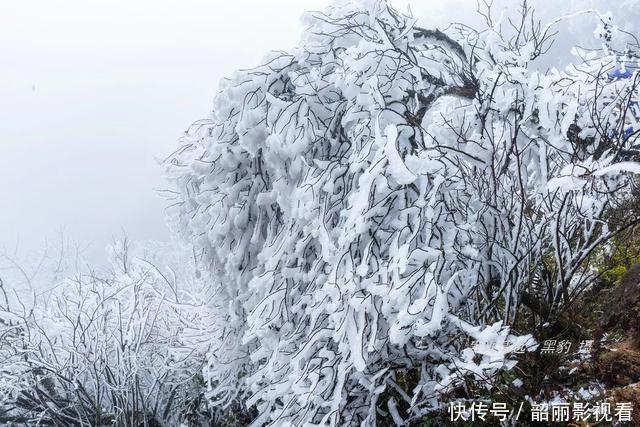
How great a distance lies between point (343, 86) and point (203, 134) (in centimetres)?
193

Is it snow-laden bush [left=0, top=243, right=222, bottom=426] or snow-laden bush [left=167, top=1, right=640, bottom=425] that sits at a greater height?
snow-laden bush [left=167, top=1, right=640, bottom=425]

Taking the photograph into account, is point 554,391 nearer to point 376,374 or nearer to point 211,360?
point 376,374

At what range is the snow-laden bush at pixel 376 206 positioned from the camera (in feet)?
11.6

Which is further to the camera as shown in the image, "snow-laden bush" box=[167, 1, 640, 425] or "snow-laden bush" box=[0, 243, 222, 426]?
"snow-laden bush" box=[0, 243, 222, 426]

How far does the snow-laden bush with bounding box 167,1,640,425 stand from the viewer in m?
3.52

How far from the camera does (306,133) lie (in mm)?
4043

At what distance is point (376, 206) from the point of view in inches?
141

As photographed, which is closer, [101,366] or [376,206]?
[376,206]

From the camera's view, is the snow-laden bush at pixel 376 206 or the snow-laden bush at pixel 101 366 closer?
the snow-laden bush at pixel 376 206

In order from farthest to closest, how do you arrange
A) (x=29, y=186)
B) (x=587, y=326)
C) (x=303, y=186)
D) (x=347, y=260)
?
(x=29, y=186) < (x=587, y=326) < (x=303, y=186) < (x=347, y=260)

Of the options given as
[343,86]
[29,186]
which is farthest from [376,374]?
[29,186]

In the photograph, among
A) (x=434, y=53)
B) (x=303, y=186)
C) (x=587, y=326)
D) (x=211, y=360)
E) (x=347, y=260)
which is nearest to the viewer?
(x=347, y=260)

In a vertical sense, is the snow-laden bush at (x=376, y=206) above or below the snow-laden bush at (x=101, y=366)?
above

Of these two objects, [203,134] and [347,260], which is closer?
[347,260]
